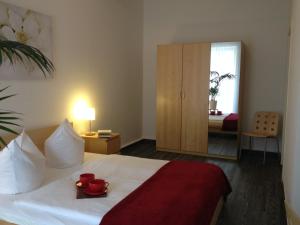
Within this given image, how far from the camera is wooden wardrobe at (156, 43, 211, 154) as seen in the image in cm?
500

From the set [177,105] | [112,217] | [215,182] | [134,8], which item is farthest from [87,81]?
[112,217]

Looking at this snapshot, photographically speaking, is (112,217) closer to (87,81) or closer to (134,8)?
(87,81)

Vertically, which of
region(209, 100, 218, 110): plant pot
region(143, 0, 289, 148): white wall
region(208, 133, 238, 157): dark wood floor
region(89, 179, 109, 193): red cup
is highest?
region(143, 0, 289, 148): white wall

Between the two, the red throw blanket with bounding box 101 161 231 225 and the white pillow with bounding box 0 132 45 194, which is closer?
the red throw blanket with bounding box 101 161 231 225

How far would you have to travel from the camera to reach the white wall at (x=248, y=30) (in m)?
5.00

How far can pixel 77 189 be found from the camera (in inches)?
89.4

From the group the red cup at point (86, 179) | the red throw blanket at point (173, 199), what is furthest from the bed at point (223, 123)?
the red cup at point (86, 179)

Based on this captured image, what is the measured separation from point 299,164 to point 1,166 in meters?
2.39

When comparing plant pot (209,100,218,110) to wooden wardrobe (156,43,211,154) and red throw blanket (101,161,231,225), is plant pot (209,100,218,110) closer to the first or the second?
wooden wardrobe (156,43,211,154)

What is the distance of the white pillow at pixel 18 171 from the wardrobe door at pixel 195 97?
10.7 ft

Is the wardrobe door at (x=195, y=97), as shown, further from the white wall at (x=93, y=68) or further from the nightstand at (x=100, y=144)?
the nightstand at (x=100, y=144)

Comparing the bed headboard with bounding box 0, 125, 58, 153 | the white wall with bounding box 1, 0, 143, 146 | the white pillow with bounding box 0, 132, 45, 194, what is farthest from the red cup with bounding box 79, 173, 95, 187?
the white wall with bounding box 1, 0, 143, 146

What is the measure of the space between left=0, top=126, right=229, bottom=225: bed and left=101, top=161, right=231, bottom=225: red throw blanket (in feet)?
0.24

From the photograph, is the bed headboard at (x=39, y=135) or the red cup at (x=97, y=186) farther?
the bed headboard at (x=39, y=135)
